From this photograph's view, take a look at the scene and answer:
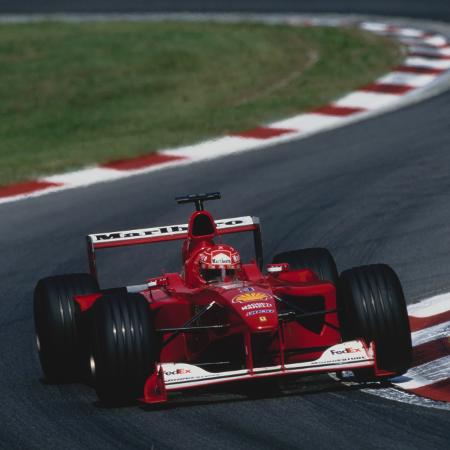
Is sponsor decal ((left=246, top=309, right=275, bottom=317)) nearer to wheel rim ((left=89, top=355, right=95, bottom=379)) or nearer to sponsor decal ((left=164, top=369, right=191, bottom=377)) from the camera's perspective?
sponsor decal ((left=164, top=369, right=191, bottom=377))

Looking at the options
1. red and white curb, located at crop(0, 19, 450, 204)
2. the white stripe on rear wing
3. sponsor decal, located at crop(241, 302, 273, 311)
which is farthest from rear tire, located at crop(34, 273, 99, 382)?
red and white curb, located at crop(0, 19, 450, 204)

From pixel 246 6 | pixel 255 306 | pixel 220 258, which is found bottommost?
pixel 255 306

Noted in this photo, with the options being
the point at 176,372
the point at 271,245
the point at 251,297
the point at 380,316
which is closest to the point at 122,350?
the point at 176,372

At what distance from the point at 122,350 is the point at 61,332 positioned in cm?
104

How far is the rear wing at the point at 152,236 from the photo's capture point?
10.4m

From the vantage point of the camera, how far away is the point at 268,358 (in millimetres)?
9078

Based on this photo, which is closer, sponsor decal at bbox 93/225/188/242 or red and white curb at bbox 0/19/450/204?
sponsor decal at bbox 93/225/188/242

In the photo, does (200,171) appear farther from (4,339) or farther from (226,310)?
(226,310)

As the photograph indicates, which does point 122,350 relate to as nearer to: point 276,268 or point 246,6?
point 276,268

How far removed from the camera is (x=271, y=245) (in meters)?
13.2

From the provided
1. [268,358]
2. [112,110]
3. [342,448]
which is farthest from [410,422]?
[112,110]

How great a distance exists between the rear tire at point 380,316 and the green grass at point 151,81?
8268 millimetres

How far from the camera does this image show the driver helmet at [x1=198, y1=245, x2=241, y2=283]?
31.3 ft

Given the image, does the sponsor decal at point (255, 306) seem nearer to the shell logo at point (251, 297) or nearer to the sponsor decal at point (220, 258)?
the shell logo at point (251, 297)
